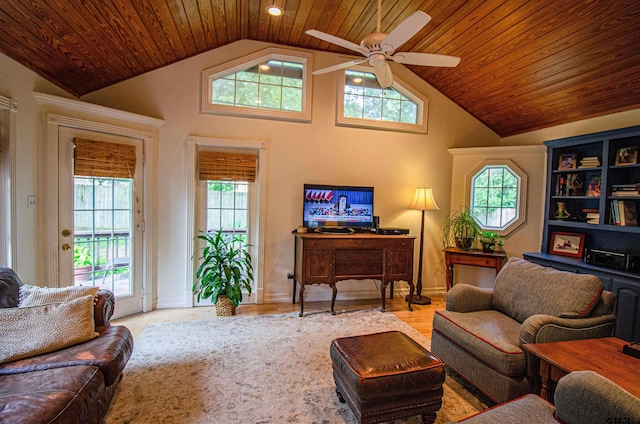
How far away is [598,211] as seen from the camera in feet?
11.7

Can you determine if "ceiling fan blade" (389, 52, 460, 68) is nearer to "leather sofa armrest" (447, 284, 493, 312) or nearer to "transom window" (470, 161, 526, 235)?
"leather sofa armrest" (447, 284, 493, 312)

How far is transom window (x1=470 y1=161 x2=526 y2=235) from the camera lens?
446 cm

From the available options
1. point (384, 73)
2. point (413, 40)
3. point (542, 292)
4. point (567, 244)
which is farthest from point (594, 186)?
point (384, 73)

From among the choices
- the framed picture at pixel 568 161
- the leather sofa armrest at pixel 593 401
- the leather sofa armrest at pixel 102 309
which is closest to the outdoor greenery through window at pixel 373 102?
the framed picture at pixel 568 161

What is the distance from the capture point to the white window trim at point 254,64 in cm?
399

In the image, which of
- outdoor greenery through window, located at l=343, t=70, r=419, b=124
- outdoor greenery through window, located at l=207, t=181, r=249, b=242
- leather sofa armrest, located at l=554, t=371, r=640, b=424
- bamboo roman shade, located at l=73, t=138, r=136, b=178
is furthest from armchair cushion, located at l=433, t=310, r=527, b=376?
bamboo roman shade, located at l=73, t=138, r=136, b=178

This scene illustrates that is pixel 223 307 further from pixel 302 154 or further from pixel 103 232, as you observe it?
pixel 302 154

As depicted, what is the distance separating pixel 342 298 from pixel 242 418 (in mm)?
2574


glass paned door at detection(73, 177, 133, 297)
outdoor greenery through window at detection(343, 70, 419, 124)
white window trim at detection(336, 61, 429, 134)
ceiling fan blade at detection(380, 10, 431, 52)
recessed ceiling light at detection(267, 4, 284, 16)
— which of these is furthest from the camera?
outdoor greenery through window at detection(343, 70, 419, 124)

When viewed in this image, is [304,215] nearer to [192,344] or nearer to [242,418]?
[192,344]

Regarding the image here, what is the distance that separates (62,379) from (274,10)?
3.44 metres

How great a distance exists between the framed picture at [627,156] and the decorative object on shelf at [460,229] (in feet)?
5.42

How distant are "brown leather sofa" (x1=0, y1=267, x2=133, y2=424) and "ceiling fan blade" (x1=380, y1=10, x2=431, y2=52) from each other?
8.74ft

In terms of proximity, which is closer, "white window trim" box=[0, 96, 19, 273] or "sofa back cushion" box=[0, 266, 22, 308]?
"sofa back cushion" box=[0, 266, 22, 308]
